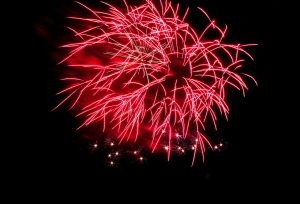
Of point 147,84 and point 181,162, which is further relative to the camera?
point 181,162

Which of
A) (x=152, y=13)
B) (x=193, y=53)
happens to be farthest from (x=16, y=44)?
(x=193, y=53)

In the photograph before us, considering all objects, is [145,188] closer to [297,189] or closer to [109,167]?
[109,167]

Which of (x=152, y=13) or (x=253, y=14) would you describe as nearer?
(x=152, y=13)

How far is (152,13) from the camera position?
3672 mm

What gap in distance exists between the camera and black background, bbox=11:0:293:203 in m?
3.60

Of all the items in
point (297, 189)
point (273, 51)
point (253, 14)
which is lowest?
point (297, 189)

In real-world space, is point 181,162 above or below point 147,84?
below

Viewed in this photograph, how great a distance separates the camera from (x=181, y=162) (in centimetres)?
388

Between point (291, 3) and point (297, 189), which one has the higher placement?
point (291, 3)

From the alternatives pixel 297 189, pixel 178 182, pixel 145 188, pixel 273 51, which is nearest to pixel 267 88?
pixel 273 51

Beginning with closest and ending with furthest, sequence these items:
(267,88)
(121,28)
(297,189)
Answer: (121,28) < (297,189) < (267,88)

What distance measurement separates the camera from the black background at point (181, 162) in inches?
142

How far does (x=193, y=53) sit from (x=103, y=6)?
1.47 metres

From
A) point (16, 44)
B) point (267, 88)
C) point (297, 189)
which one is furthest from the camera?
point (267, 88)
